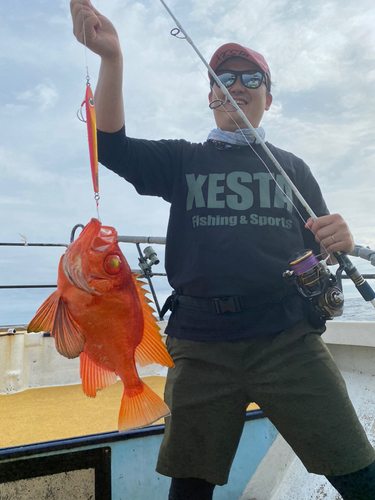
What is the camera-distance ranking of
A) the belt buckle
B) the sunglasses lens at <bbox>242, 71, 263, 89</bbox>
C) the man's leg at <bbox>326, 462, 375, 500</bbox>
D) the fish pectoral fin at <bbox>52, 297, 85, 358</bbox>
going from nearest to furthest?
the fish pectoral fin at <bbox>52, 297, 85, 358</bbox>, the man's leg at <bbox>326, 462, 375, 500</bbox>, the belt buckle, the sunglasses lens at <bbox>242, 71, 263, 89</bbox>

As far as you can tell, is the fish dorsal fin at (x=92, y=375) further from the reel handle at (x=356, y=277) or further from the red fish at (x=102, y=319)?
the reel handle at (x=356, y=277)

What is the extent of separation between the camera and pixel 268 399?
1473mm

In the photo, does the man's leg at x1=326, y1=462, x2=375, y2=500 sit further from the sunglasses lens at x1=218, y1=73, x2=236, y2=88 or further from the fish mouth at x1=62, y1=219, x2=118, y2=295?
the sunglasses lens at x1=218, y1=73, x2=236, y2=88

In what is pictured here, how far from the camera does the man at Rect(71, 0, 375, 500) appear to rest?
4.64ft

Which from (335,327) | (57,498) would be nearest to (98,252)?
(57,498)

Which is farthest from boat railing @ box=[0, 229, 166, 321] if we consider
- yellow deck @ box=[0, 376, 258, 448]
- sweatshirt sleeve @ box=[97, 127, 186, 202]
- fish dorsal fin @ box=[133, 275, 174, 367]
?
fish dorsal fin @ box=[133, 275, 174, 367]

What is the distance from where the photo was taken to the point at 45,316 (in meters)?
1.03

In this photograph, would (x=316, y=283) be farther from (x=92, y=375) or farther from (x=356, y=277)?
(x=92, y=375)

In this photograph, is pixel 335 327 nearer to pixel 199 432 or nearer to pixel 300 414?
pixel 300 414

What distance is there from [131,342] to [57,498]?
1022 millimetres

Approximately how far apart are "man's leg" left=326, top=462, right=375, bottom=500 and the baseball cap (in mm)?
1950

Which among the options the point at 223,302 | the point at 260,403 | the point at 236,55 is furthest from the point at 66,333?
the point at 236,55

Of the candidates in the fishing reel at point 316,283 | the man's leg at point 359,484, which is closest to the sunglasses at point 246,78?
the fishing reel at point 316,283

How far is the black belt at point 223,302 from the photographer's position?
1.53m
